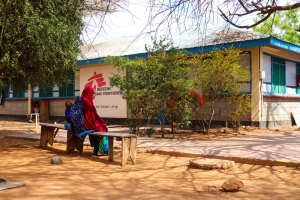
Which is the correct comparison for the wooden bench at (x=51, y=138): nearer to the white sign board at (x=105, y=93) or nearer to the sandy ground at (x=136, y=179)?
the sandy ground at (x=136, y=179)

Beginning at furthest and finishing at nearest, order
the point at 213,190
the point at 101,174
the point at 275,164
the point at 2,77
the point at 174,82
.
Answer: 1. the point at 174,82
2. the point at 2,77
3. the point at 275,164
4. the point at 101,174
5. the point at 213,190

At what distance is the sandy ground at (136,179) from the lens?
4.30m

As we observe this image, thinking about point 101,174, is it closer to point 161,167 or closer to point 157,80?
point 161,167

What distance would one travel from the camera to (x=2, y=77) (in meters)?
9.00

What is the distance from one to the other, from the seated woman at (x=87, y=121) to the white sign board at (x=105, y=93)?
8.36 metres

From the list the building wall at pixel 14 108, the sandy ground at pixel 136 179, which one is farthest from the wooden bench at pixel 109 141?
the building wall at pixel 14 108

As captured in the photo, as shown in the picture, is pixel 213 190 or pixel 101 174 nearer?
pixel 213 190

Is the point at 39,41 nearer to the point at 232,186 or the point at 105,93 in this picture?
the point at 232,186

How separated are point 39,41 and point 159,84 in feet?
11.8

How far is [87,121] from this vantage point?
24.4 feet

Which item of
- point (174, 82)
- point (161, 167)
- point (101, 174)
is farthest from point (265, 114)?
point (101, 174)

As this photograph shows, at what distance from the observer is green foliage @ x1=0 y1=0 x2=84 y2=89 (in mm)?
7793

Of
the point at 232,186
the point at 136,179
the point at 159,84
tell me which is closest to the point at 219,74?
the point at 159,84

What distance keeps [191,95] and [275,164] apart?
4.54 meters
